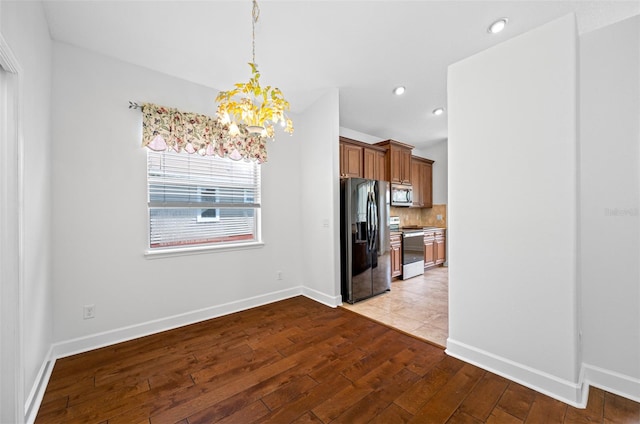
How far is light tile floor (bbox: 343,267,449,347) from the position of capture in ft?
9.14

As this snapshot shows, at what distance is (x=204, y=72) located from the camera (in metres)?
2.89

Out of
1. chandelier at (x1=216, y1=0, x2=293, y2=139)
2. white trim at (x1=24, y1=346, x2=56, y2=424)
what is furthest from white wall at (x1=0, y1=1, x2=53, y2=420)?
chandelier at (x1=216, y1=0, x2=293, y2=139)

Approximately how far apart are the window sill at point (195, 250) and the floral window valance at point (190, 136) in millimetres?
1129

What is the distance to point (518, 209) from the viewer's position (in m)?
1.93

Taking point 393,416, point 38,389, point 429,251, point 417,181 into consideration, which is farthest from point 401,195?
point 38,389

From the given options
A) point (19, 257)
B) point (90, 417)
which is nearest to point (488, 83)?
point (19, 257)

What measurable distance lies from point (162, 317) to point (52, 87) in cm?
246

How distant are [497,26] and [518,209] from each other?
171 centimetres

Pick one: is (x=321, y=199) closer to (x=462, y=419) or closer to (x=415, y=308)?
(x=415, y=308)

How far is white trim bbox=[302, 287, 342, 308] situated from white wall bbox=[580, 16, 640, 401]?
2.38m

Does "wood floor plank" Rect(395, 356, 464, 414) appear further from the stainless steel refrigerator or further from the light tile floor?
the stainless steel refrigerator

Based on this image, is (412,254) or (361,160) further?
(412,254)

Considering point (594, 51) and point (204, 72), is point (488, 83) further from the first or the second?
point (204, 72)

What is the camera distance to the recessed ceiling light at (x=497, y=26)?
2.23 metres
